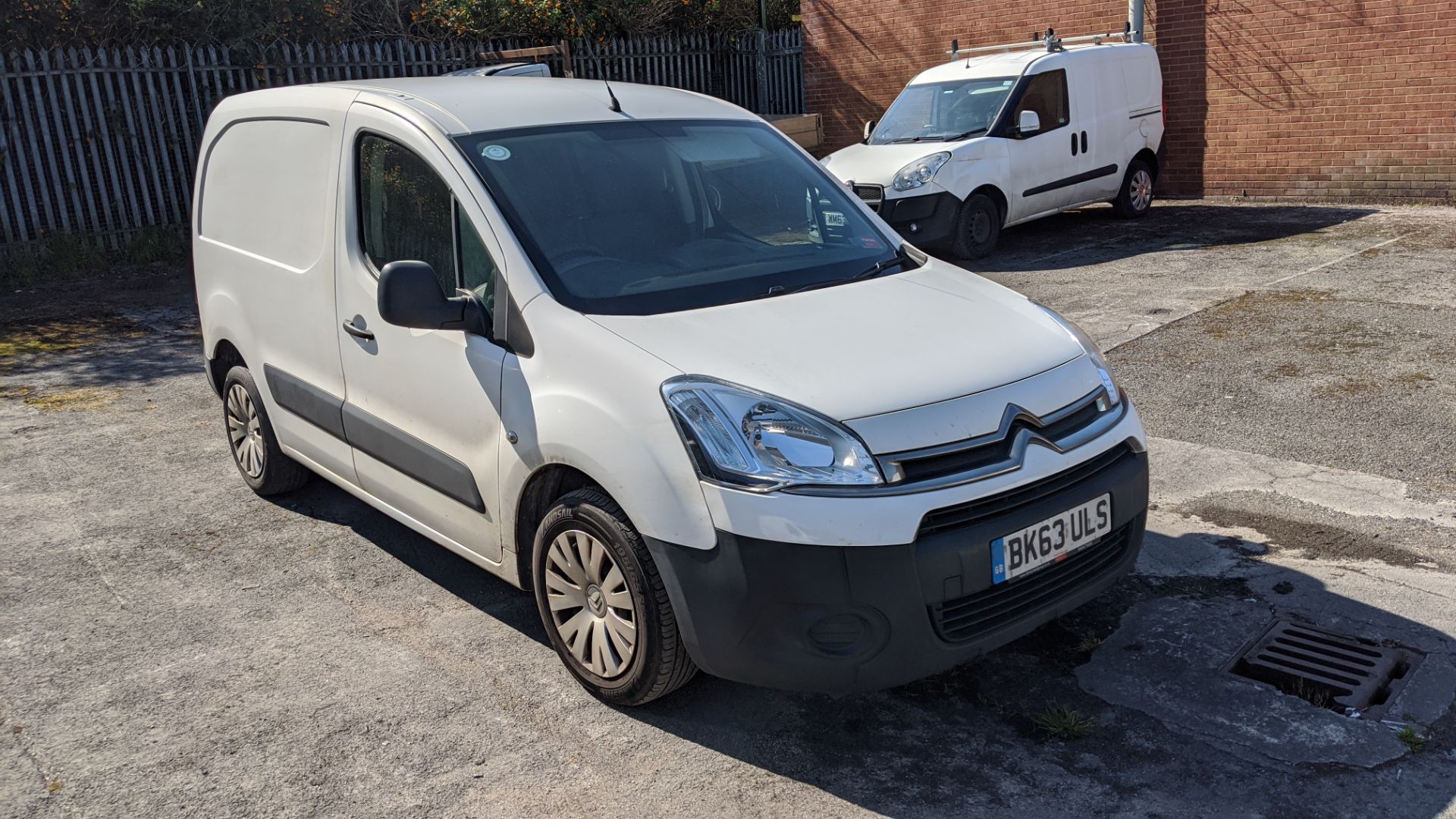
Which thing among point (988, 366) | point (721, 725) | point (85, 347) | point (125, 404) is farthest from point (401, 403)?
point (85, 347)

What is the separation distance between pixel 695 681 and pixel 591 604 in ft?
1.52

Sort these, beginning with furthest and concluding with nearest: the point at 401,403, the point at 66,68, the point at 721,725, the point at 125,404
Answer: the point at 66,68
the point at 125,404
the point at 401,403
the point at 721,725

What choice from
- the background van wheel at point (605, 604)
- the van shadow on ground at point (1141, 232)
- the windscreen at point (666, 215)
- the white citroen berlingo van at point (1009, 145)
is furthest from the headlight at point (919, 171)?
the background van wheel at point (605, 604)

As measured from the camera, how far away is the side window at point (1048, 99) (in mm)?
11438

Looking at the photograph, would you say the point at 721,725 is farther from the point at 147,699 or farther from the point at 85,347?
the point at 85,347

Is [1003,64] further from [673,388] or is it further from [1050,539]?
[673,388]

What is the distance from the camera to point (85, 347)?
8992 mm

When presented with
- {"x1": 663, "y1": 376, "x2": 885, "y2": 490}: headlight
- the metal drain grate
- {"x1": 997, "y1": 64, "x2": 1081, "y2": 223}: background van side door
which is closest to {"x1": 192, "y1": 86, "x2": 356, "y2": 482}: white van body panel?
{"x1": 663, "y1": 376, "x2": 885, "y2": 490}: headlight

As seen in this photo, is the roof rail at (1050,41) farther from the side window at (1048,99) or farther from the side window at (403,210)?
the side window at (403,210)

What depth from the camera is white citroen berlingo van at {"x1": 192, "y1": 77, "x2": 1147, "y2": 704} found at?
3.05 m

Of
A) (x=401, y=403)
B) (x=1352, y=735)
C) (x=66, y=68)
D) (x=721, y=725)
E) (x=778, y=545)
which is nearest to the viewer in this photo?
(x=778, y=545)

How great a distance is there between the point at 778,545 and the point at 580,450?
2.24ft

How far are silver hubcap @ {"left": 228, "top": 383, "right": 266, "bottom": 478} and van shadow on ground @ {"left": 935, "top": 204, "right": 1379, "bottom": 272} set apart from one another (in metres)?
6.77

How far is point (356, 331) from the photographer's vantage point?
427 centimetres
